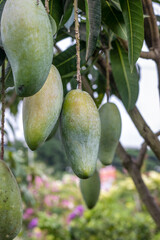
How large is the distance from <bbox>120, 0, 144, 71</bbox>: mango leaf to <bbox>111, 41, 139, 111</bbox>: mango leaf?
0.21 metres

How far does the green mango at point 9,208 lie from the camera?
42 centimetres

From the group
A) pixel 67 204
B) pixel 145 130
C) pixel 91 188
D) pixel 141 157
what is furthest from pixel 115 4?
pixel 67 204

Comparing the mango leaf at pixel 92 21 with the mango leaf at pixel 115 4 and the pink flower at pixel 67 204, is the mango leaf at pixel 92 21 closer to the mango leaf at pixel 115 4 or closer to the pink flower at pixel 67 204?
the mango leaf at pixel 115 4

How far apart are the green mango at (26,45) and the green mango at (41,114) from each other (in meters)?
0.05

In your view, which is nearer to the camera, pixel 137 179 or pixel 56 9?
pixel 56 9

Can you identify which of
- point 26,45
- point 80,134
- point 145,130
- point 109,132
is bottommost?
point 145,130

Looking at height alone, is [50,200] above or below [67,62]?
below

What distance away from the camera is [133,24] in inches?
22.1

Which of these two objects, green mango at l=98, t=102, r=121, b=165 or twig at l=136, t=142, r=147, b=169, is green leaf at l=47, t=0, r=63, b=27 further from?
twig at l=136, t=142, r=147, b=169

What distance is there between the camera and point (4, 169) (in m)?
0.45

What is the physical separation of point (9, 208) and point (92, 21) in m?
0.27

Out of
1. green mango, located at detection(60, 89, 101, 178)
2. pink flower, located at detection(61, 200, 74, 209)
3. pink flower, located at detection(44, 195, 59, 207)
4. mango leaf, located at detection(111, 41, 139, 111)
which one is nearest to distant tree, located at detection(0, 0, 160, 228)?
mango leaf, located at detection(111, 41, 139, 111)

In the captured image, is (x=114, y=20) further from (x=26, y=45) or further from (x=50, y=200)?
(x=50, y=200)

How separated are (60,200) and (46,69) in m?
3.56
